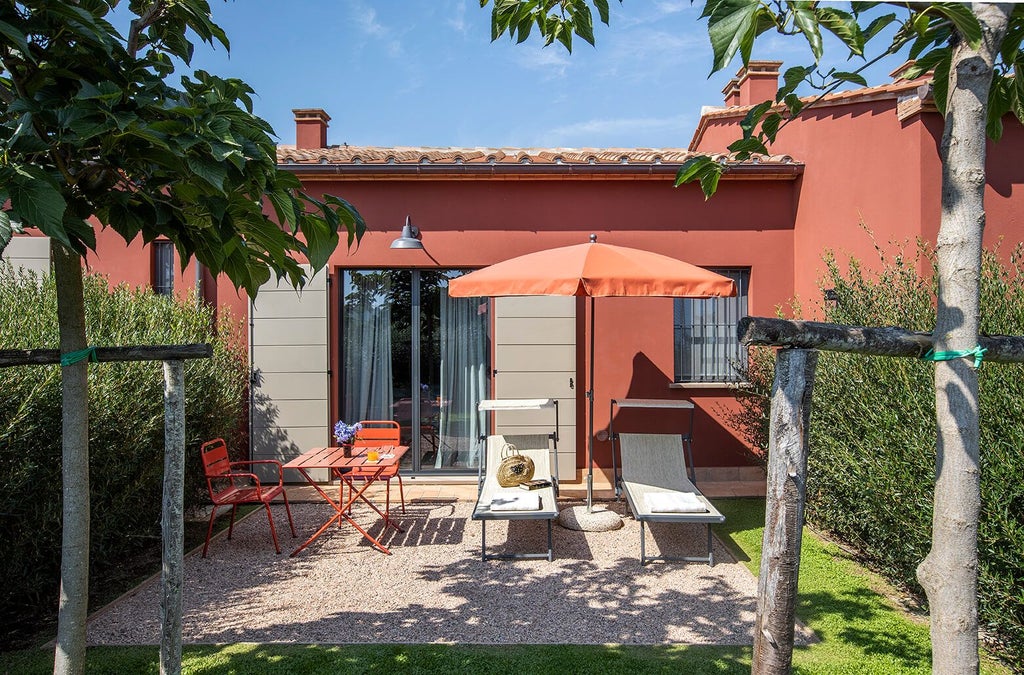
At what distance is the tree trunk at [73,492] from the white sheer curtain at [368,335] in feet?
17.0

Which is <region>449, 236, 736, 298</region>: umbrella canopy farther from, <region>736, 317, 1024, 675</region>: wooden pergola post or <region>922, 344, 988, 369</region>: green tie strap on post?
<region>922, 344, 988, 369</region>: green tie strap on post

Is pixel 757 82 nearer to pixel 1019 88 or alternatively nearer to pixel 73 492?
pixel 1019 88

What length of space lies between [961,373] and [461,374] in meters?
6.31

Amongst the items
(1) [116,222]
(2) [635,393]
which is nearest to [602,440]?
(2) [635,393]

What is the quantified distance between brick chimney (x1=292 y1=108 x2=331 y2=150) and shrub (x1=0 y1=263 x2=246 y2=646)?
3.80 m

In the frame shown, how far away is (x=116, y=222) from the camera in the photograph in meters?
2.11

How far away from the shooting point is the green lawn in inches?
130

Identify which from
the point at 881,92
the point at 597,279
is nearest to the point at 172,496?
the point at 597,279

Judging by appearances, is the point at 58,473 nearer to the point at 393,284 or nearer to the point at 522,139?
the point at 393,284

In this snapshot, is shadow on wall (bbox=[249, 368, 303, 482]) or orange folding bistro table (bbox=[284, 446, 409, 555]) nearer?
orange folding bistro table (bbox=[284, 446, 409, 555])

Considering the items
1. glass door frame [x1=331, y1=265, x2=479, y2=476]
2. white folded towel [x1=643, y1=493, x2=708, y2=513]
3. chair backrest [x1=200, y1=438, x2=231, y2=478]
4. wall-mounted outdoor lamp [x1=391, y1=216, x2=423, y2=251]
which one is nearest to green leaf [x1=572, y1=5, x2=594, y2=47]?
white folded towel [x1=643, y1=493, x2=708, y2=513]

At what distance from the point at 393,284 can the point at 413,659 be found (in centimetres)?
509

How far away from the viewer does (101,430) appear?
4375 mm

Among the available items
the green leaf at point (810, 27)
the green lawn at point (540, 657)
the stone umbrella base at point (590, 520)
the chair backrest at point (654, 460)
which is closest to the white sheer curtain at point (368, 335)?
the stone umbrella base at point (590, 520)
